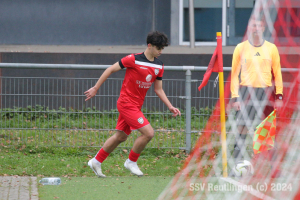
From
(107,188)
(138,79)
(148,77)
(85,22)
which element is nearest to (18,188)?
(107,188)

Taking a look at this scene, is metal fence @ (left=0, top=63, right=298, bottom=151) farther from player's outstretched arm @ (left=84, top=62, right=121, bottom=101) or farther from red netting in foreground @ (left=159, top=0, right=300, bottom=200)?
player's outstretched arm @ (left=84, top=62, right=121, bottom=101)

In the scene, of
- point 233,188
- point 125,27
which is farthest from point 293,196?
point 125,27

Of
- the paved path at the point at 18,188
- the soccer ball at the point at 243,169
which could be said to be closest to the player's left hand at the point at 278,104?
the soccer ball at the point at 243,169

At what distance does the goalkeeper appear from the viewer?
5.34 meters

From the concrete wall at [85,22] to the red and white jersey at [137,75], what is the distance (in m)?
8.22

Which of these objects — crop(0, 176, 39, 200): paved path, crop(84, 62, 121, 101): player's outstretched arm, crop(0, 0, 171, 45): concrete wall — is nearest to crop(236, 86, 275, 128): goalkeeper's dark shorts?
crop(84, 62, 121, 101): player's outstretched arm

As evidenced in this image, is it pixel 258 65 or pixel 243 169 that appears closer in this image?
pixel 243 169

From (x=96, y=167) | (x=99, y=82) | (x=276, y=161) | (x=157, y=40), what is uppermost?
(x=157, y=40)

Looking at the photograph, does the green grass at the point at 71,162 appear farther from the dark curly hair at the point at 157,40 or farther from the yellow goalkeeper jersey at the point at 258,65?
the dark curly hair at the point at 157,40

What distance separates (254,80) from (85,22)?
8802mm

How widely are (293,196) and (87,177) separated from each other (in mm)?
2591

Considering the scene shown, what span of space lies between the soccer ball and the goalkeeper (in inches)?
11.6

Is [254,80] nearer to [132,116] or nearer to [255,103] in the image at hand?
[255,103]

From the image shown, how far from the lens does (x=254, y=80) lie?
17.8 feet
